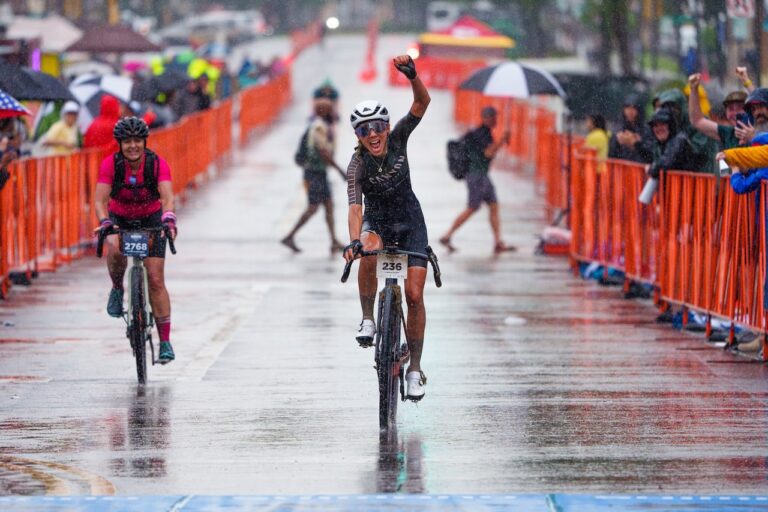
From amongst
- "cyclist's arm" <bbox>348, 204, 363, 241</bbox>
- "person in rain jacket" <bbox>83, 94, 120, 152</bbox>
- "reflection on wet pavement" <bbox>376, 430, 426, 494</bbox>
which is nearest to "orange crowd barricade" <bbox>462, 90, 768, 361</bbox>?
"cyclist's arm" <bbox>348, 204, 363, 241</bbox>

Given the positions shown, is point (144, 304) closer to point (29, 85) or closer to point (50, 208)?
point (29, 85)

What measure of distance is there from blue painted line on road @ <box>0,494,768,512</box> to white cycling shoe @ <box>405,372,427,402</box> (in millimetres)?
1759

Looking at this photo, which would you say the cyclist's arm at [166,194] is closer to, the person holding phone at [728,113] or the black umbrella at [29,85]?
the person holding phone at [728,113]

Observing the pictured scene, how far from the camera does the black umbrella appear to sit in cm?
1825

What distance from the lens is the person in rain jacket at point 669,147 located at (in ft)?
48.9

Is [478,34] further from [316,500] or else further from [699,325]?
[316,500]

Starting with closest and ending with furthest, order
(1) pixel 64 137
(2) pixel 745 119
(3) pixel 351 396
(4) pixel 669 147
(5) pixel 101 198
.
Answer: (3) pixel 351 396 < (5) pixel 101 198 < (2) pixel 745 119 < (4) pixel 669 147 < (1) pixel 64 137

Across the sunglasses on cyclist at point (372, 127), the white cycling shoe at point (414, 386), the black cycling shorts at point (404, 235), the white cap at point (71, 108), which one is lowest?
the white cycling shoe at point (414, 386)

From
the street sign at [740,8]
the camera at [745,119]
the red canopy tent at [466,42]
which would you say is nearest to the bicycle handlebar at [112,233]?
the camera at [745,119]

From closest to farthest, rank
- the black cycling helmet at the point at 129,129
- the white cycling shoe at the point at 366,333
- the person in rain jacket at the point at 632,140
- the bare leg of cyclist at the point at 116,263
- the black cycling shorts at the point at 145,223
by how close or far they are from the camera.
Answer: the white cycling shoe at the point at 366,333
the black cycling helmet at the point at 129,129
the black cycling shorts at the point at 145,223
the bare leg of cyclist at the point at 116,263
the person in rain jacket at the point at 632,140

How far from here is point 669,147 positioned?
14992 millimetres

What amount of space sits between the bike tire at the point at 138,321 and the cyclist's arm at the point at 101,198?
1.51ft

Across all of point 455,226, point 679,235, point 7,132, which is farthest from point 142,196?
point 455,226

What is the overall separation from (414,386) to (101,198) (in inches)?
119
